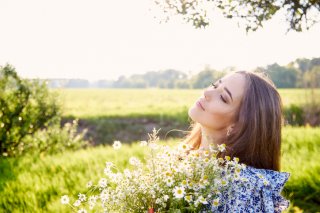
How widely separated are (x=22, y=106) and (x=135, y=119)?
11115 mm

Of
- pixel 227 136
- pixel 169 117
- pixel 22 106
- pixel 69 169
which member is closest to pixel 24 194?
pixel 69 169

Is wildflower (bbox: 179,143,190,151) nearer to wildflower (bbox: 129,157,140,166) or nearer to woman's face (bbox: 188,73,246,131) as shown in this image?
wildflower (bbox: 129,157,140,166)

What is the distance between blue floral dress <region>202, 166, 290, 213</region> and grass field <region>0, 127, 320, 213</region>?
1288 mm

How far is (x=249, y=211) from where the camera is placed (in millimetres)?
2828

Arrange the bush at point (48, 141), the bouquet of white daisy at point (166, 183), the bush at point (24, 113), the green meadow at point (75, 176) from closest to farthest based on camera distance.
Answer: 1. the bouquet of white daisy at point (166, 183)
2. the green meadow at point (75, 176)
3. the bush at point (24, 113)
4. the bush at point (48, 141)

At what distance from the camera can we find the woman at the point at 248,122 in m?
3.11

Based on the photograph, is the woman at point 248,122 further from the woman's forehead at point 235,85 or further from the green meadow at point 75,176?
the green meadow at point 75,176

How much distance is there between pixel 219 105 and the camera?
3.19 m

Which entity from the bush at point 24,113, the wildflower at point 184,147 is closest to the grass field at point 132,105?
the bush at point 24,113

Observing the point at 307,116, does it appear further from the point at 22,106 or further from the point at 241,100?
the point at 241,100

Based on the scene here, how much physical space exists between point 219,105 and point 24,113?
7004 mm

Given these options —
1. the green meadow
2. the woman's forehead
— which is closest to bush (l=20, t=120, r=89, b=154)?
the green meadow

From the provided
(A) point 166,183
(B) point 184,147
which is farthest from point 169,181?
(B) point 184,147

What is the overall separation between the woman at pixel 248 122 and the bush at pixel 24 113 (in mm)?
6697
